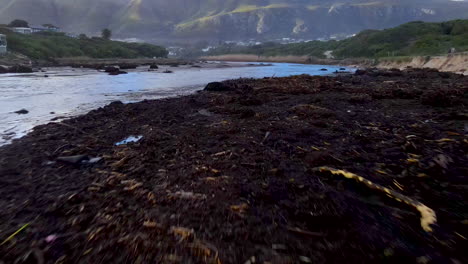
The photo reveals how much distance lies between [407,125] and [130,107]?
820 centimetres

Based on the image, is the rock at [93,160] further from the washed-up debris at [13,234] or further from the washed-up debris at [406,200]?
the washed-up debris at [406,200]

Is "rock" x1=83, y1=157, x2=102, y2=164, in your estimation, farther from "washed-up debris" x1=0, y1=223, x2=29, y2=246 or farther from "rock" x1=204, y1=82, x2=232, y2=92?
"rock" x1=204, y1=82, x2=232, y2=92

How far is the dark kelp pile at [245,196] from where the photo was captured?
6.21 ft

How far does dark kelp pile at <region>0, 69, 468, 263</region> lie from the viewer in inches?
74.5

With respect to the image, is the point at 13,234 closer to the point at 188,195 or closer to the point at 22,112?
the point at 188,195

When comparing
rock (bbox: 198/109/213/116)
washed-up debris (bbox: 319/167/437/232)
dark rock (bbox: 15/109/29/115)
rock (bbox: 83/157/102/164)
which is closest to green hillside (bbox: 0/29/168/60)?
dark rock (bbox: 15/109/29/115)

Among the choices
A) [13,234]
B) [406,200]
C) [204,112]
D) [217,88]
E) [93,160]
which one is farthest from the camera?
[217,88]

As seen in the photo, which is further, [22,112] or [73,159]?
[22,112]

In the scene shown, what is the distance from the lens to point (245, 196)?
264cm

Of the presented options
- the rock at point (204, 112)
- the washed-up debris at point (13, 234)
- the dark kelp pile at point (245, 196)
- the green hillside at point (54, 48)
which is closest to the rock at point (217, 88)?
the rock at point (204, 112)

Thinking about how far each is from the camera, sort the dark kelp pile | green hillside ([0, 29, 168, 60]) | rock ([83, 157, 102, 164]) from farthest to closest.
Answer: green hillside ([0, 29, 168, 60]) < rock ([83, 157, 102, 164]) < the dark kelp pile

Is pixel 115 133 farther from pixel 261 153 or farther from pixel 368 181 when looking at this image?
pixel 368 181

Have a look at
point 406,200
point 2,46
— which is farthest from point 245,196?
point 2,46

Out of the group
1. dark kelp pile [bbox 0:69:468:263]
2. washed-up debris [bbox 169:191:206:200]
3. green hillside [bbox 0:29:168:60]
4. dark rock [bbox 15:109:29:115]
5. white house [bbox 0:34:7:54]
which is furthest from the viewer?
green hillside [bbox 0:29:168:60]
